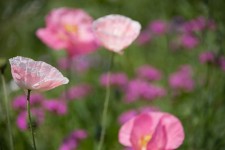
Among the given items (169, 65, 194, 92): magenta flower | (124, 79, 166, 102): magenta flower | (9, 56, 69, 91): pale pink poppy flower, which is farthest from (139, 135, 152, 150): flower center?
(169, 65, 194, 92): magenta flower

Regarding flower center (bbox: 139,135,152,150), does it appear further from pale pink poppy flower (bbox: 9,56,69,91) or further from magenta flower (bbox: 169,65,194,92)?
magenta flower (bbox: 169,65,194,92)

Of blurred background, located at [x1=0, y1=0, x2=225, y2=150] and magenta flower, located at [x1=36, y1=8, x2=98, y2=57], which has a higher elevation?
magenta flower, located at [x1=36, y1=8, x2=98, y2=57]

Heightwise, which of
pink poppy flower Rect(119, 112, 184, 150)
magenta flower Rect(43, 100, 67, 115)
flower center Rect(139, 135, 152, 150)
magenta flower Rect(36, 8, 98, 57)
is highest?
magenta flower Rect(36, 8, 98, 57)

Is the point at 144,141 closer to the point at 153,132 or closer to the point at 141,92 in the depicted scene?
the point at 153,132

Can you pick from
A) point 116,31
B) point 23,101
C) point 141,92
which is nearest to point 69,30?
point 116,31

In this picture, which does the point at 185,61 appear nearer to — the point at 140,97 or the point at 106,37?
the point at 140,97

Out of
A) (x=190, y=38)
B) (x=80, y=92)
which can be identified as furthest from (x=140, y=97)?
(x=190, y=38)

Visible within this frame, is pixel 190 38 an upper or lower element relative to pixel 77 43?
lower
